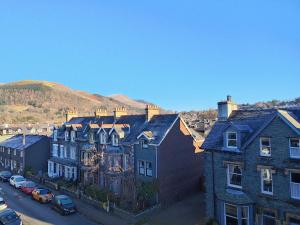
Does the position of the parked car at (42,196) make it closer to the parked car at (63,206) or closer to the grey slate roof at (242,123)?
the parked car at (63,206)

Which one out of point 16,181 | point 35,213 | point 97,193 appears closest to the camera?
point 35,213

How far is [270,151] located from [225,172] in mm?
4722

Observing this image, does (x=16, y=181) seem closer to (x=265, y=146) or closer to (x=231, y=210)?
(x=231, y=210)

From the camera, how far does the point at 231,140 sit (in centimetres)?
2708

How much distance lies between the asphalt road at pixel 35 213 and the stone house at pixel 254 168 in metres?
13.8

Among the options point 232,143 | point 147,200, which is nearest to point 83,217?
point 147,200

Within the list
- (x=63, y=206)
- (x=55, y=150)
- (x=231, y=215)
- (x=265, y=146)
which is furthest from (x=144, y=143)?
(x=55, y=150)

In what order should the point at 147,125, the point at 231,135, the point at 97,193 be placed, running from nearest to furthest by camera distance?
the point at 231,135 < the point at 97,193 < the point at 147,125

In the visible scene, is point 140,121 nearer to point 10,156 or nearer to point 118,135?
point 118,135

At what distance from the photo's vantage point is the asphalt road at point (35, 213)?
107 ft

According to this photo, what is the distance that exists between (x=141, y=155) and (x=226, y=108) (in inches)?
468

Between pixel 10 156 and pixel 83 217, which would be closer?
pixel 83 217

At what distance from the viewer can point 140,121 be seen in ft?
138

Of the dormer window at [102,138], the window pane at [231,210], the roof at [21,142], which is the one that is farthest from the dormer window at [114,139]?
the roof at [21,142]
